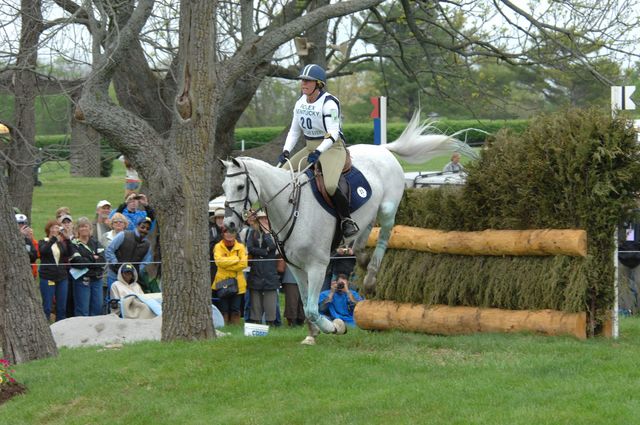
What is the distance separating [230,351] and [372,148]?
3080 millimetres

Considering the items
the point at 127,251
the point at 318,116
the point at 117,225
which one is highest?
the point at 318,116

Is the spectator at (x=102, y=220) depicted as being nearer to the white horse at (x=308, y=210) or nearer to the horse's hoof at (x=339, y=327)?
the white horse at (x=308, y=210)

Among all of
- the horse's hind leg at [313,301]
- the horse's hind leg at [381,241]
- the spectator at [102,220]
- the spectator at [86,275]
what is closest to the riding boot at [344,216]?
the horse's hind leg at [313,301]

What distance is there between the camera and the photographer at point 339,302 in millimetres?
16781

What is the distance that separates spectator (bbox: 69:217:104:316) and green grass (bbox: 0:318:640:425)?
480cm

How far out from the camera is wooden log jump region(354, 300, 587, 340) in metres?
11.7

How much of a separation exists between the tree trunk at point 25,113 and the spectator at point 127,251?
6.48ft

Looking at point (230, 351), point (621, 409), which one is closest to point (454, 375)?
point (621, 409)

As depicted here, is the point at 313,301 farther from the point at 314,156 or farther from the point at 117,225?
the point at 117,225

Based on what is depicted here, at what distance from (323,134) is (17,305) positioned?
4.41 meters

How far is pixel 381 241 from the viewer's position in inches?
502

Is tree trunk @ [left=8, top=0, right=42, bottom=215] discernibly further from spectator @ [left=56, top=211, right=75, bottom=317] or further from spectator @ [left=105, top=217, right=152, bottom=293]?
spectator @ [left=105, top=217, right=152, bottom=293]

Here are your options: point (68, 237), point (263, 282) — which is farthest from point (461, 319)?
point (68, 237)

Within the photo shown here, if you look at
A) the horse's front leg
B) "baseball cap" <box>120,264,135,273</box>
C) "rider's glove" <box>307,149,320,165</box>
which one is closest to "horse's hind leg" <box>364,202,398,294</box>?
the horse's front leg
